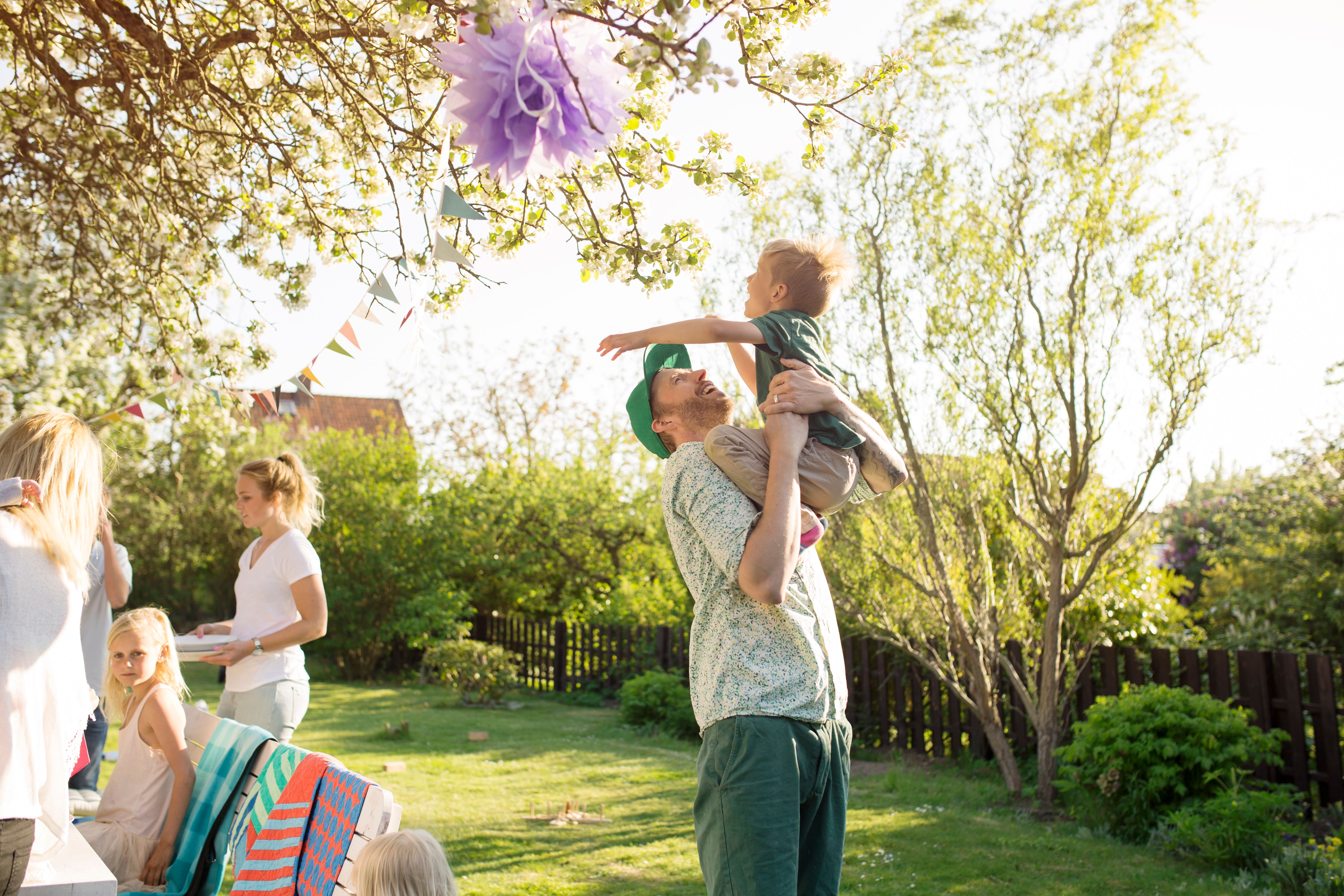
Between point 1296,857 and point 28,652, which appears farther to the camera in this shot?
point 1296,857

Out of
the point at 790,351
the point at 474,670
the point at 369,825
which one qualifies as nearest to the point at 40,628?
the point at 369,825

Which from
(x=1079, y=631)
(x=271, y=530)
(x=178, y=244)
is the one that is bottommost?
(x=1079, y=631)

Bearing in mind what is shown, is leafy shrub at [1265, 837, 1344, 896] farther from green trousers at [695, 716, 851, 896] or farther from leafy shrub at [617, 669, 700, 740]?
leafy shrub at [617, 669, 700, 740]

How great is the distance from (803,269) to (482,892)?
3.41m

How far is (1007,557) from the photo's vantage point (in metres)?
7.01

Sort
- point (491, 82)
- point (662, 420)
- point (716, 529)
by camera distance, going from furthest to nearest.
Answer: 1. point (662, 420)
2. point (716, 529)
3. point (491, 82)

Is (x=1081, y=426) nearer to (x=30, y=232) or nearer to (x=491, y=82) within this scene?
(x=491, y=82)

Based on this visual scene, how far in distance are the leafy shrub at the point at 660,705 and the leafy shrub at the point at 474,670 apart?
211cm

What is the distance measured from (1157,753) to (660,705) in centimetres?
522

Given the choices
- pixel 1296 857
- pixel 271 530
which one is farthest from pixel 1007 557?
pixel 271 530

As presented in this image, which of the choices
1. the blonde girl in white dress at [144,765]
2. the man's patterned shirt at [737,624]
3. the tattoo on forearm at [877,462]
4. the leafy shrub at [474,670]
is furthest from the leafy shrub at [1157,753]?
the leafy shrub at [474,670]

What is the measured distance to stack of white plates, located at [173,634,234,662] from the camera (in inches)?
131

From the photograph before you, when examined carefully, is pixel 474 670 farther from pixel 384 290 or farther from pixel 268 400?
pixel 384 290

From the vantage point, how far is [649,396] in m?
2.21
